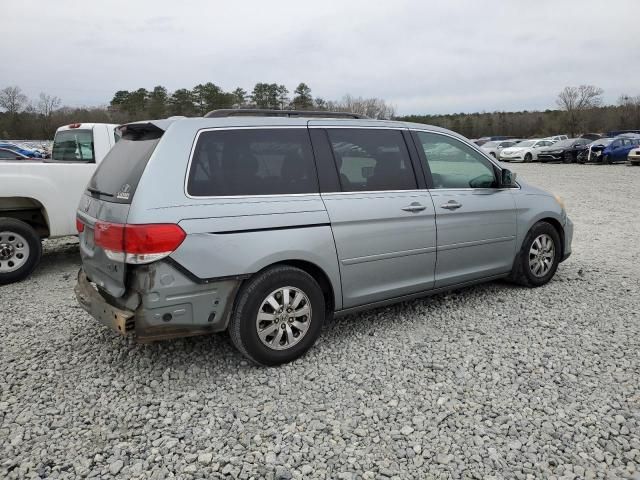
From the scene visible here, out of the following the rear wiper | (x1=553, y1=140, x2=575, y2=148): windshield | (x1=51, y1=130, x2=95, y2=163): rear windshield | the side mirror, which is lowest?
the rear wiper

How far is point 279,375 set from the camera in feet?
11.5

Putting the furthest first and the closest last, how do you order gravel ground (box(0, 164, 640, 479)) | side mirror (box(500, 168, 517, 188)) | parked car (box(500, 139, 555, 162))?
parked car (box(500, 139, 555, 162)) < side mirror (box(500, 168, 517, 188)) < gravel ground (box(0, 164, 640, 479))

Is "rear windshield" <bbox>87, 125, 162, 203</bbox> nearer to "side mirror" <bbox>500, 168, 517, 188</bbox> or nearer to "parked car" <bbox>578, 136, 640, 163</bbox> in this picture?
"side mirror" <bbox>500, 168, 517, 188</bbox>

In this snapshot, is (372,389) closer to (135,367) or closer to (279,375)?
(279,375)

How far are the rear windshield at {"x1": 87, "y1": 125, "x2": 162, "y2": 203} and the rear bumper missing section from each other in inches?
28.1

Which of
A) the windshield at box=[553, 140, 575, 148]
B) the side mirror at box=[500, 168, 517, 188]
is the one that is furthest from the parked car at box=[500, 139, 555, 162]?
the side mirror at box=[500, 168, 517, 188]

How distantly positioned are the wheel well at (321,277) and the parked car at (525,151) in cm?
3207

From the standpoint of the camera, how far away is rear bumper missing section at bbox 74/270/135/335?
3178mm

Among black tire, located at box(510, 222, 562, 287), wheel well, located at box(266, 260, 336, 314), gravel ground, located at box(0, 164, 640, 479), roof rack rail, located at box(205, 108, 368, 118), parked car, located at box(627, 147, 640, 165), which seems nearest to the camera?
gravel ground, located at box(0, 164, 640, 479)

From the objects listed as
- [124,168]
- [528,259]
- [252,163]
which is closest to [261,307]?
[252,163]

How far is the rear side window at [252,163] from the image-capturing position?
10.9 feet

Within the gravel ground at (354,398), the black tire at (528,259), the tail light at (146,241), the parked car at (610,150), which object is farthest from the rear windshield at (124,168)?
the parked car at (610,150)

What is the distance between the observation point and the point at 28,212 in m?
6.18

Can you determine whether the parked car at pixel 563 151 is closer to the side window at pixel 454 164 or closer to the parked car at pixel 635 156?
the parked car at pixel 635 156
